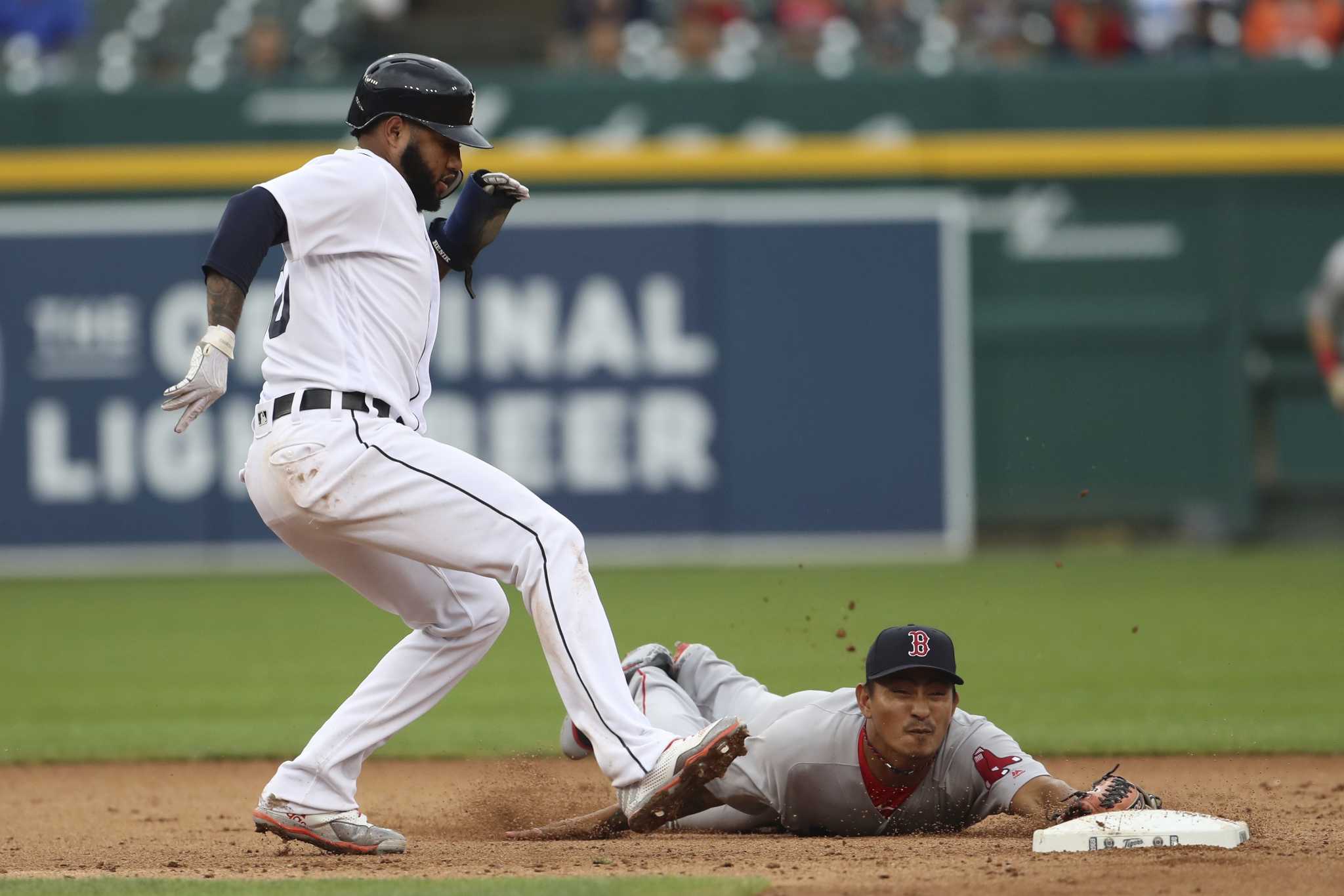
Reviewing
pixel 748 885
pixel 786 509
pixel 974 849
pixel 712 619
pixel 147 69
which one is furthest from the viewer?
pixel 147 69

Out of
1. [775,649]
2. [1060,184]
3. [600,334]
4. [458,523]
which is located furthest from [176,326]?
[458,523]

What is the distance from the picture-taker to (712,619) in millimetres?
10070

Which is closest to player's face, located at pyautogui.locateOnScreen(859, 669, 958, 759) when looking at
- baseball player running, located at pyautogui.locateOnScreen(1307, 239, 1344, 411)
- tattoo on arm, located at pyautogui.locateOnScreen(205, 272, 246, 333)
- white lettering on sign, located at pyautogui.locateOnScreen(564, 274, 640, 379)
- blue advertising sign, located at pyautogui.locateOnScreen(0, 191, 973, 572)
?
tattoo on arm, located at pyautogui.locateOnScreen(205, 272, 246, 333)

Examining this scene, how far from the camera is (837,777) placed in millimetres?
4961

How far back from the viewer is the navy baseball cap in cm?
470

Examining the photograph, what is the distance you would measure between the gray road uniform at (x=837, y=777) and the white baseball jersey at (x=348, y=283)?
1283 millimetres

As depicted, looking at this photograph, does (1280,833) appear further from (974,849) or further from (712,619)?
(712,619)

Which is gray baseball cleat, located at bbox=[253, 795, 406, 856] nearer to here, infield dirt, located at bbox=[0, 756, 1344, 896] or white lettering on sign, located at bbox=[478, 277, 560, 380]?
infield dirt, located at bbox=[0, 756, 1344, 896]

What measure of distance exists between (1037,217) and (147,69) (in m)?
6.59

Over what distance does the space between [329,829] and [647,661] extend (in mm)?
1261

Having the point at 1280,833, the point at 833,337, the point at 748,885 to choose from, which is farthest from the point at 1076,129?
the point at 748,885

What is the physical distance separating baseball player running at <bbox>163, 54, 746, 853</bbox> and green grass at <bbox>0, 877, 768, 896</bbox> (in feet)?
0.91

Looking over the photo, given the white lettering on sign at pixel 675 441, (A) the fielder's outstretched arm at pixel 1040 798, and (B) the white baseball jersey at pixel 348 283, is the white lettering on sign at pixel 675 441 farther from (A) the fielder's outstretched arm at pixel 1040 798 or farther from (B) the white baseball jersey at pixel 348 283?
(B) the white baseball jersey at pixel 348 283

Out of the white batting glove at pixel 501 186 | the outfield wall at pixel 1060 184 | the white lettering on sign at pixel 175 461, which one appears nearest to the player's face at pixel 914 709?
the white batting glove at pixel 501 186
